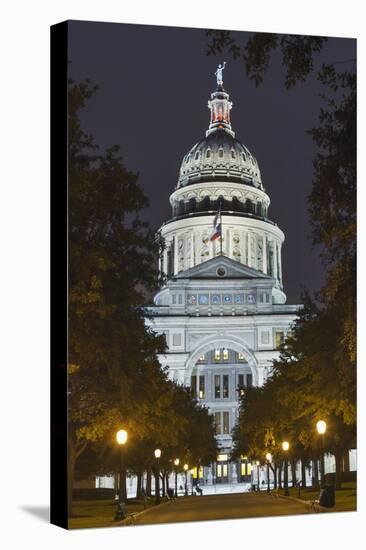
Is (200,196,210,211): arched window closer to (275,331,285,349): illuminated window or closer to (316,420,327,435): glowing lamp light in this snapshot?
(275,331,285,349): illuminated window

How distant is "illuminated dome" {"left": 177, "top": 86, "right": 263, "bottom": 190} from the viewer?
73.3 ft

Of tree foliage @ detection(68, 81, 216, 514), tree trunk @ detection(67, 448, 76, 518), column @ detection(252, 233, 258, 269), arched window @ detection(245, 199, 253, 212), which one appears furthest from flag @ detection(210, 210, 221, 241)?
tree trunk @ detection(67, 448, 76, 518)

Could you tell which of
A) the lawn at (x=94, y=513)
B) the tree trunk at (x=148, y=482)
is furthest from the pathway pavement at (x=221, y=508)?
the tree trunk at (x=148, y=482)

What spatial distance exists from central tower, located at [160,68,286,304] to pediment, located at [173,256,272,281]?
0.12 metres

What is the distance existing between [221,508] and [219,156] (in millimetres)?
7261

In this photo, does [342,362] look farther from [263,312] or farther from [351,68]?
[351,68]

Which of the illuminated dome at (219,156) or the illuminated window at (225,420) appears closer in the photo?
the illuminated dome at (219,156)

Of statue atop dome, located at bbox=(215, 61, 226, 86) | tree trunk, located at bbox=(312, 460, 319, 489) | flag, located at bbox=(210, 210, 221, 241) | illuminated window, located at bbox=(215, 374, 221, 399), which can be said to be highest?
statue atop dome, located at bbox=(215, 61, 226, 86)

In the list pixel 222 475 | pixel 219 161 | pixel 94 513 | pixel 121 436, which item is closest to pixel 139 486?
pixel 222 475

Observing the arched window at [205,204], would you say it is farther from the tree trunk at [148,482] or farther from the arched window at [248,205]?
the tree trunk at [148,482]

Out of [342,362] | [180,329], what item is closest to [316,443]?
[342,362]

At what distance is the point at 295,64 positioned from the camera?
75.4 feet

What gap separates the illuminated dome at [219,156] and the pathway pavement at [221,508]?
632cm

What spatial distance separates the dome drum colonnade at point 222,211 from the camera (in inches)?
905
